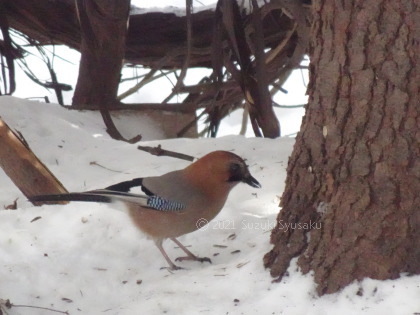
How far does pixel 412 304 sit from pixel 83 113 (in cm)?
391

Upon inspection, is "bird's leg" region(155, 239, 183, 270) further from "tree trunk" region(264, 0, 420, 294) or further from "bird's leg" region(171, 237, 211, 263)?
"tree trunk" region(264, 0, 420, 294)

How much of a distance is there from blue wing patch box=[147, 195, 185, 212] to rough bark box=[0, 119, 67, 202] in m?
0.64

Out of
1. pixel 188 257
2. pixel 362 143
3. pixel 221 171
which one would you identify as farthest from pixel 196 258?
pixel 362 143

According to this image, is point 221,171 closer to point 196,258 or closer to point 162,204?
point 162,204

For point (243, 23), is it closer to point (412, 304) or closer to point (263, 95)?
point (263, 95)

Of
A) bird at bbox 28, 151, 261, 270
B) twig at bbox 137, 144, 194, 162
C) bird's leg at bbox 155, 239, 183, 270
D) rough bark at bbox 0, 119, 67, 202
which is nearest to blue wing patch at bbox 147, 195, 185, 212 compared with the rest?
bird at bbox 28, 151, 261, 270

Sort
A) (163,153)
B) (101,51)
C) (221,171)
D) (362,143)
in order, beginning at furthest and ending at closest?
(101,51) → (163,153) → (221,171) → (362,143)

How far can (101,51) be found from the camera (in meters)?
6.33

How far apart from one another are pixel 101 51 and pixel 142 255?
8.60 feet

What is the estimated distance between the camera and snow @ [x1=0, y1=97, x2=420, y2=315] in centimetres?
321

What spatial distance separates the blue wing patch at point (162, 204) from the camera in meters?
4.04

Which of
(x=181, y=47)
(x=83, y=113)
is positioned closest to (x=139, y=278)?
(x=83, y=113)

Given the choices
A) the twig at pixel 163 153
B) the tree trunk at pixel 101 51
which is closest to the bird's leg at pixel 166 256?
the twig at pixel 163 153

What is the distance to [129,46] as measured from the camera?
22.6 feet
